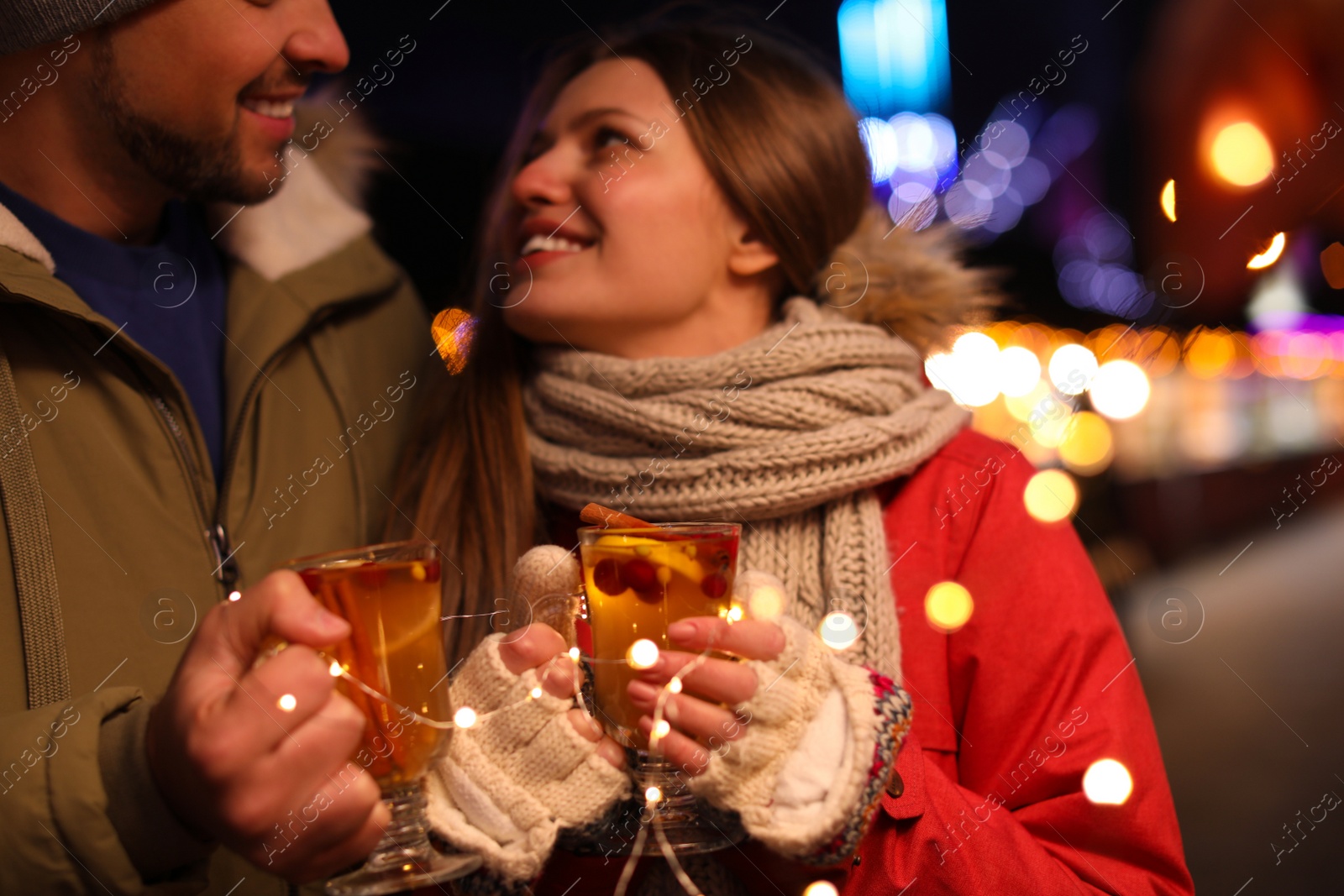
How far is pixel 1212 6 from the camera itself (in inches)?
42.6

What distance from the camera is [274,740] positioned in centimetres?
69

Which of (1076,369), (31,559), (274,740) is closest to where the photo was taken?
(274,740)

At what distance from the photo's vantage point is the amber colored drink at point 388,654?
2.60ft

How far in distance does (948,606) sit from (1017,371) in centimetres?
314

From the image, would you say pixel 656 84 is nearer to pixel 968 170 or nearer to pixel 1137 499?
pixel 968 170

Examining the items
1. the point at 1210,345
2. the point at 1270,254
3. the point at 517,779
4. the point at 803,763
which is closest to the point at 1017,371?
the point at 1210,345

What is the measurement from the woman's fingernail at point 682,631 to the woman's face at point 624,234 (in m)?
0.64

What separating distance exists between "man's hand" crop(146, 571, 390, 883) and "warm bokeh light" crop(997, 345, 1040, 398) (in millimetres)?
3451

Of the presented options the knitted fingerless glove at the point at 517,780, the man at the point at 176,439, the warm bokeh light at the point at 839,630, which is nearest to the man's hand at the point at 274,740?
the man at the point at 176,439

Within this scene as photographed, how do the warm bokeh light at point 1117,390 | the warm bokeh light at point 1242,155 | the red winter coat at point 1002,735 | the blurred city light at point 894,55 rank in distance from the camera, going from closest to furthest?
1. the red winter coat at point 1002,735
2. the warm bokeh light at point 1242,155
3. the blurred city light at point 894,55
4. the warm bokeh light at point 1117,390

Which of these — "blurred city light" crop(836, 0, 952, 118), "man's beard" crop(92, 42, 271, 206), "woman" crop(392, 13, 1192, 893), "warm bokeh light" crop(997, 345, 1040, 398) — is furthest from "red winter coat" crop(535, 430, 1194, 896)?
"warm bokeh light" crop(997, 345, 1040, 398)

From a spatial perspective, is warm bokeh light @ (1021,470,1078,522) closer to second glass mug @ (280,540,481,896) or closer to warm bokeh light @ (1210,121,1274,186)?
warm bokeh light @ (1210,121,1274,186)

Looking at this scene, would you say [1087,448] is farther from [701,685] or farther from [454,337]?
[701,685]

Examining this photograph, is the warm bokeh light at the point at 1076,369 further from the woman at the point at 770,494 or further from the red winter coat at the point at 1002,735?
the red winter coat at the point at 1002,735
